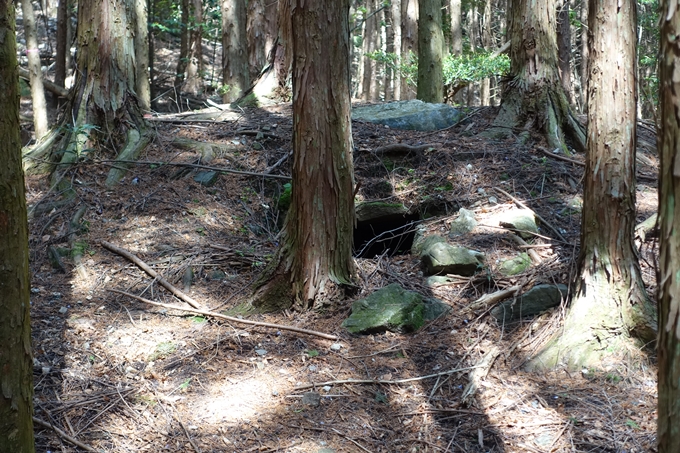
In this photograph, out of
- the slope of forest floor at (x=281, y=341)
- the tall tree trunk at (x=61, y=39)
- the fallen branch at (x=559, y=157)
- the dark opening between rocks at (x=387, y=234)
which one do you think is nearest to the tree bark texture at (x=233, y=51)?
the tall tree trunk at (x=61, y=39)

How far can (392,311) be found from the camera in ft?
16.8

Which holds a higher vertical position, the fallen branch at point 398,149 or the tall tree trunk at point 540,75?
the tall tree trunk at point 540,75

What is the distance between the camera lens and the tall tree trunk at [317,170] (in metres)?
5.06

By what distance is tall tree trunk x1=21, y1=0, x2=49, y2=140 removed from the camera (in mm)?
9383

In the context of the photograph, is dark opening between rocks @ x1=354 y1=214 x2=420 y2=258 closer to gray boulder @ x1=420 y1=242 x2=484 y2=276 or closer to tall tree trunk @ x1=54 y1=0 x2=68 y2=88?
gray boulder @ x1=420 y1=242 x2=484 y2=276

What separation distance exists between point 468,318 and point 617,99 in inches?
82.5

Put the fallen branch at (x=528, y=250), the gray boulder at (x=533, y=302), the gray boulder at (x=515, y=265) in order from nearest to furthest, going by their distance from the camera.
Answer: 1. the gray boulder at (x=533, y=302)
2. the gray boulder at (x=515, y=265)
3. the fallen branch at (x=528, y=250)

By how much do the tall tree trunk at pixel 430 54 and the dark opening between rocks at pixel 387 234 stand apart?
5.10 metres

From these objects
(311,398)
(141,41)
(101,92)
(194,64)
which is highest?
(194,64)

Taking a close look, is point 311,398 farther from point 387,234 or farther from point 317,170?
point 387,234

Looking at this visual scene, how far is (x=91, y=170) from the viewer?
720 cm

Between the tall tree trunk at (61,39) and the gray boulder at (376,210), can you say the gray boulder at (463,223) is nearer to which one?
the gray boulder at (376,210)

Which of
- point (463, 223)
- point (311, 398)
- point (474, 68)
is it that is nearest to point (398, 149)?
point (463, 223)

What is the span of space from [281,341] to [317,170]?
148cm
